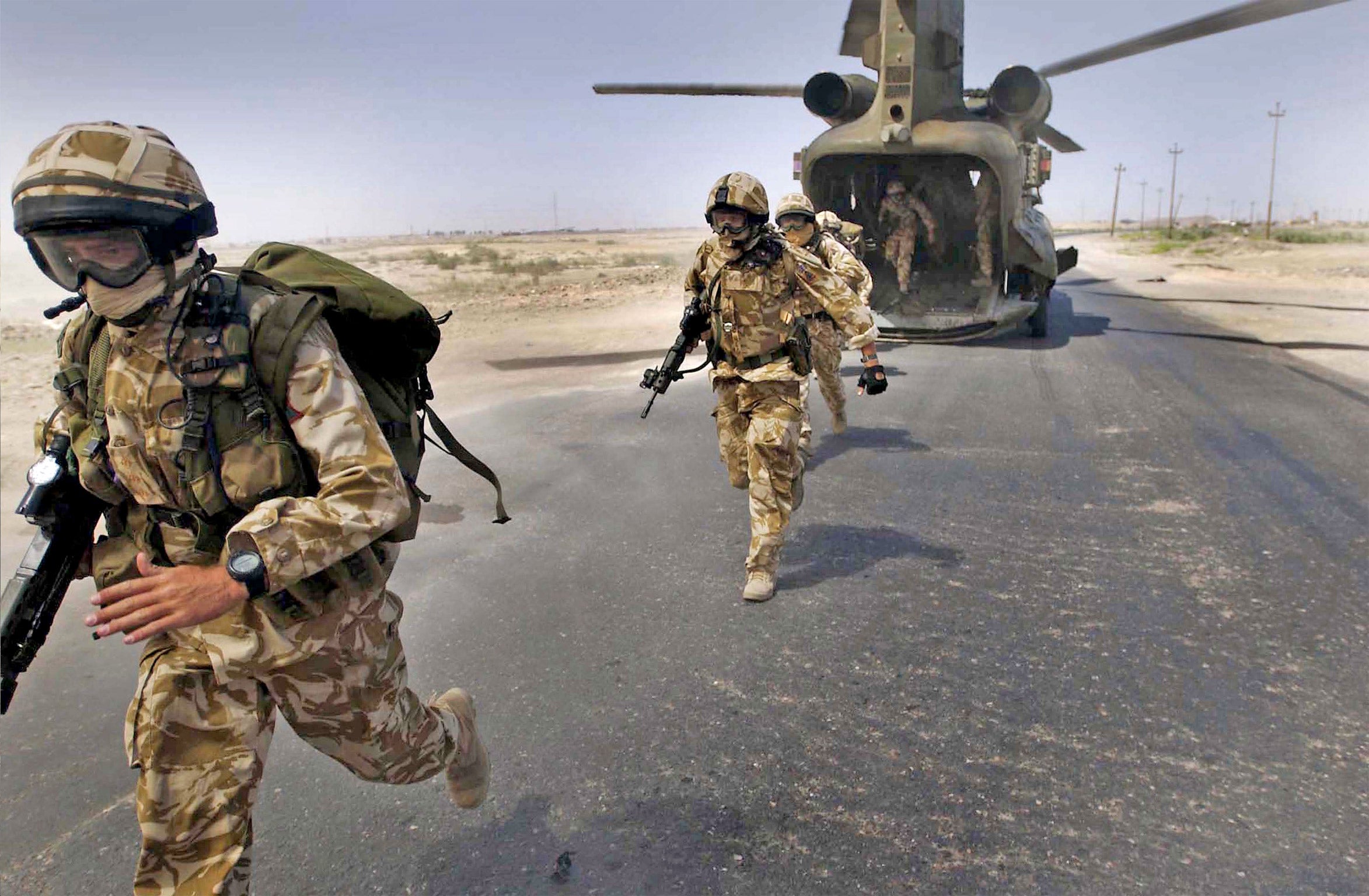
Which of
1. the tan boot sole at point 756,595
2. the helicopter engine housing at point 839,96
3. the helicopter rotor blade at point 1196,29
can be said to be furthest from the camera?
the helicopter engine housing at point 839,96

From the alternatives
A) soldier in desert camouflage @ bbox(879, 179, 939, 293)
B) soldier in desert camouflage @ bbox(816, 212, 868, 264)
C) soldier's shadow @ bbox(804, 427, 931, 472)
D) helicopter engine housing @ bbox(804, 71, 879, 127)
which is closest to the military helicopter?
helicopter engine housing @ bbox(804, 71, 879, 127)

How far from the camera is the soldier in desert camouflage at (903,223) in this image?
1165 cm

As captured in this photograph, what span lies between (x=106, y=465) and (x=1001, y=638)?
307 centimetres

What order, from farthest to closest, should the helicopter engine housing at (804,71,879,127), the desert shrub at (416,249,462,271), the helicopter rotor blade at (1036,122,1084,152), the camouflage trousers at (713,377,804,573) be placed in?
the desert shrub at (416,249,462,271) → the helicopter rotor blade at (1036,122,1084,152) → the helicopter engine housing at (804,71,879,127) → the camouflage trousers at (713,377,804,573)

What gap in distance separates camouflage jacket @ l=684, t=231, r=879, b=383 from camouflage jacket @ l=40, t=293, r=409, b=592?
8.84 ft

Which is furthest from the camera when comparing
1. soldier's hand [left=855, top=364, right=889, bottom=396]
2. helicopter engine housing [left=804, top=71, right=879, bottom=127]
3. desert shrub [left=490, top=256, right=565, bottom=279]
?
desert shrub [left=490, top=256, right=565, bottom=279]

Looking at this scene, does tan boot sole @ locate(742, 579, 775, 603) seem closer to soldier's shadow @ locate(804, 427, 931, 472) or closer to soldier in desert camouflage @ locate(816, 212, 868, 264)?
soldier's shadow @ locate(804, 427, 931, 472)

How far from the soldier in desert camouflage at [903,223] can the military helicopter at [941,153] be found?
0.96 ft

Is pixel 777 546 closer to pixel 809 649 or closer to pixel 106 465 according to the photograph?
pixel 809 649

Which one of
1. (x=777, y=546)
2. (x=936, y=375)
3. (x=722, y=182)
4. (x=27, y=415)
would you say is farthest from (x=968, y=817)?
(x=27, y=415)

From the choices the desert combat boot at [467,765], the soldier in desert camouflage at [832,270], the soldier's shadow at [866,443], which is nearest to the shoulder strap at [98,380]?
the desert combat boot at [467,765]

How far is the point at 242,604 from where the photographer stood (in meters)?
1.81

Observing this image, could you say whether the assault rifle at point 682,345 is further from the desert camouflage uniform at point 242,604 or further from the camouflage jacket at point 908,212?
the camouflage jacket at point 908,212

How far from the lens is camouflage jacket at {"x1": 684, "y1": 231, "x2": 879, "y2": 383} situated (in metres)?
4.39
